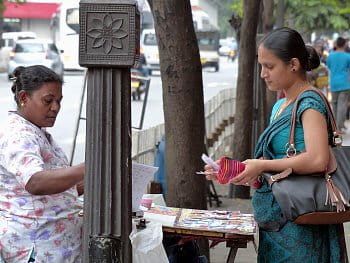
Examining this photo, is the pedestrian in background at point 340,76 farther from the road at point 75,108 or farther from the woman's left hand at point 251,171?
the woman's left hand at point 251,171

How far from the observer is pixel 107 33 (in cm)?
355

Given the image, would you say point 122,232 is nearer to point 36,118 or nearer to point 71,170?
point 71,170

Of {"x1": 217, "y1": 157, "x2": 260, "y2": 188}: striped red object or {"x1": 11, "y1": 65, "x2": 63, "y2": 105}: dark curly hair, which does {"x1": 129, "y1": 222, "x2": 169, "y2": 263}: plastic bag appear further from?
{"x1": 11, "y1": 65, "x2": 63, "y2": 105}: dark curly hair

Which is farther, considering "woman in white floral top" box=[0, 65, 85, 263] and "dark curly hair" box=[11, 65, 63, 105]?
"dark curly hair" box=[11, 65, 63, 105]

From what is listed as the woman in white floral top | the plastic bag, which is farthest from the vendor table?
the woman in white floral top

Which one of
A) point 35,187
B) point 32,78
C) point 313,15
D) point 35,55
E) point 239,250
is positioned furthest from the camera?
point 35,55

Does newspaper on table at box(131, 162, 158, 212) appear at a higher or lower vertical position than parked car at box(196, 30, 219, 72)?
higher

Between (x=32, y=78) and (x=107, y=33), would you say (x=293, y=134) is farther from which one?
(x=32, y=78)

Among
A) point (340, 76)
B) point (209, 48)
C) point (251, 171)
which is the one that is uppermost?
point (251, 171)

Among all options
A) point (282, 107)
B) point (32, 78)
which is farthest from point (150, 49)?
point (282, 107)

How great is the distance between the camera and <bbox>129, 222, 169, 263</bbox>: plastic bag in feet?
13.3

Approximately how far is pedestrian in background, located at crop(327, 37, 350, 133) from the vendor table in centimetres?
1186

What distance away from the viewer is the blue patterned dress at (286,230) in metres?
3.78

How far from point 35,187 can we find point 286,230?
1.12m
